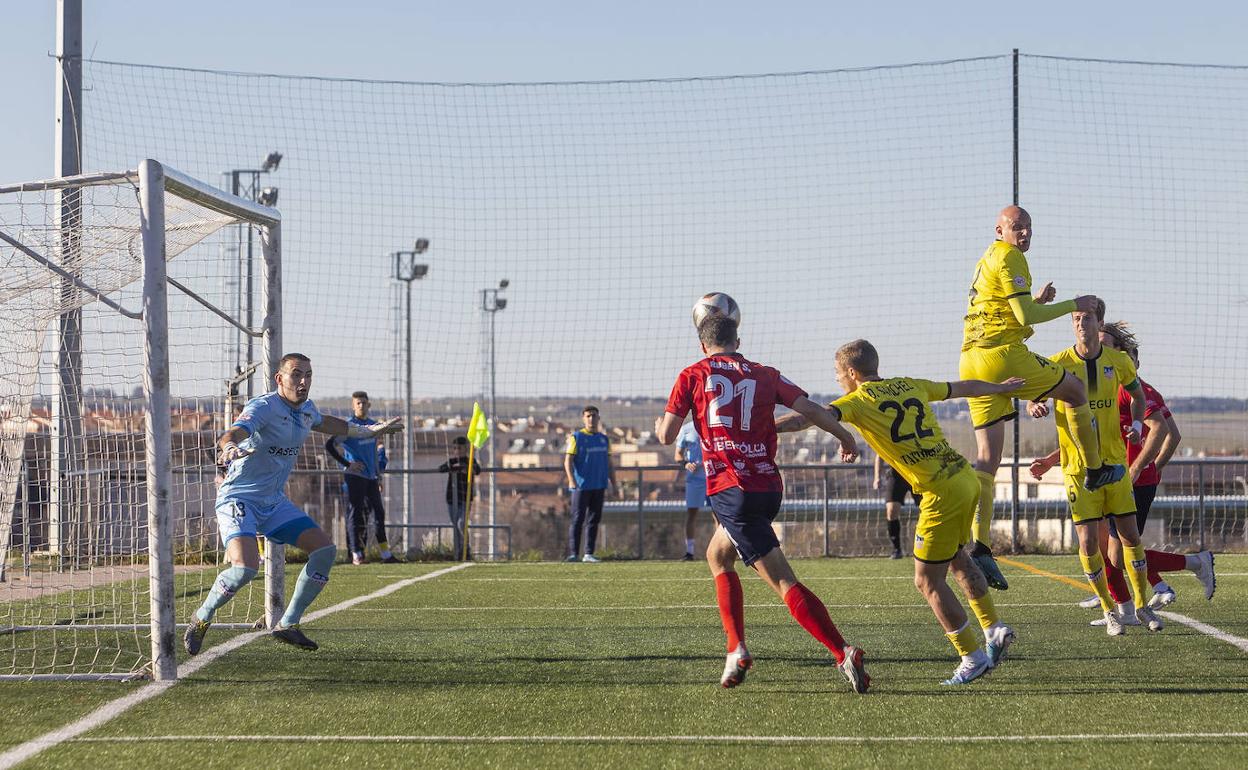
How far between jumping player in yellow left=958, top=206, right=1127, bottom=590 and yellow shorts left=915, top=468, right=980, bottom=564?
1.45 metres

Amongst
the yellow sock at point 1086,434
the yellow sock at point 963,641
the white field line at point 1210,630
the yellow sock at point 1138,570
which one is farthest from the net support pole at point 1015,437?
the yellow sock at point 963,641

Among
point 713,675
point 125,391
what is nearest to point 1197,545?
point 713,675

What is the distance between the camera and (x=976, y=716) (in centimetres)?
549

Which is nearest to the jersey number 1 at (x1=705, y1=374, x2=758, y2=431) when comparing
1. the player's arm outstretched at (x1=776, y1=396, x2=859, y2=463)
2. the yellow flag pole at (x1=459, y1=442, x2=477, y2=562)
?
the player's arm outstretched at (x1=776, y1=396, x2=859, y2=463)

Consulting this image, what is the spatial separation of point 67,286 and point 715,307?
15.0 ft

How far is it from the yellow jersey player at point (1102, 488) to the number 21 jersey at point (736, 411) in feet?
8.32

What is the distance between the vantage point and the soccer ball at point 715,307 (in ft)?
21.5

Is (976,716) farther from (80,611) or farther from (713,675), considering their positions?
(80,611)

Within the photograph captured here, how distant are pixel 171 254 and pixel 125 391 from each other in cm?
105

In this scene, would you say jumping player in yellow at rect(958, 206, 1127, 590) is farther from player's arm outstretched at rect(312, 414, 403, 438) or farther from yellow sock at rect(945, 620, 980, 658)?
player's arm outstretched at rect(312, 414, 403, 438)

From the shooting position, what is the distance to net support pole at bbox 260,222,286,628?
862 cm

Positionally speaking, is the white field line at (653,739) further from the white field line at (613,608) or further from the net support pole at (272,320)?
the white field line at (613,608)

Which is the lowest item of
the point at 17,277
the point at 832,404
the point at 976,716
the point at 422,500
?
the point at 422,500

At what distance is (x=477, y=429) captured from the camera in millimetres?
18344
